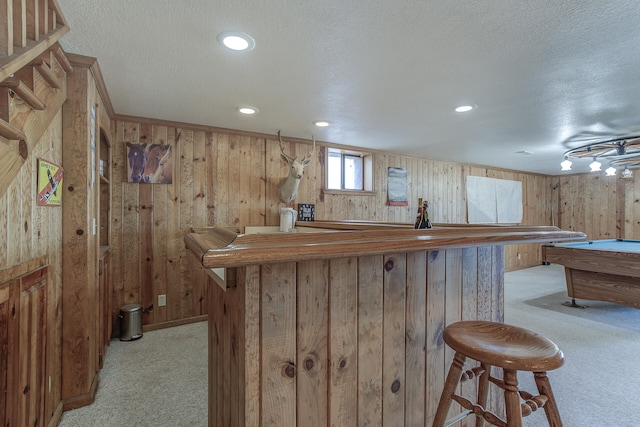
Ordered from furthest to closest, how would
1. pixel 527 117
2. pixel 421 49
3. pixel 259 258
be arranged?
pixel 527 117, pixel 421 49, pixel 259 258

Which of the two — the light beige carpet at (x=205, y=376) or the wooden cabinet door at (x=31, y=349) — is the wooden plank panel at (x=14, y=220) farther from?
the light beige carpet at (x=205, y=376)

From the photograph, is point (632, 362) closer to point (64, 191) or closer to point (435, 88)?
point (435, 88)

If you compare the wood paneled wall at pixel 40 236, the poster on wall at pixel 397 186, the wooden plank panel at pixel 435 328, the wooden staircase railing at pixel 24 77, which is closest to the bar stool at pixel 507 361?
the wooden plank panel at pixel 435 328

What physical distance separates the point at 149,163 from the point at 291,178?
1577 millimetres

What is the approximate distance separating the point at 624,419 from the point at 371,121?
303 cm

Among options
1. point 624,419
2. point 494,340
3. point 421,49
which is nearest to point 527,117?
point 421,49

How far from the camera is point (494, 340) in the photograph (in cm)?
110

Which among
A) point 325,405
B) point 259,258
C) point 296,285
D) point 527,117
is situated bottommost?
point 325,405

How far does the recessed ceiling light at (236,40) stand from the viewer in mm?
1676

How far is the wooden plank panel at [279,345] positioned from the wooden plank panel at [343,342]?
0.49 feet

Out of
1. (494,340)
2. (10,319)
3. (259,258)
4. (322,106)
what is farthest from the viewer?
(322,106)

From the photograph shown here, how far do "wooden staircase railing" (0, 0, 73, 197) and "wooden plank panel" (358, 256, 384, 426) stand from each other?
1.24 m

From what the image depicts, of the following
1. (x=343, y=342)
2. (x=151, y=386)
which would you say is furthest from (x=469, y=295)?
(x=151, y=386)

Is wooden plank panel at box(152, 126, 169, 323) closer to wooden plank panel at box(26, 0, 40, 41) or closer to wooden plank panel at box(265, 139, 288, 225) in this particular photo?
wooden plank panel at box(265, 139, 288, 225)
